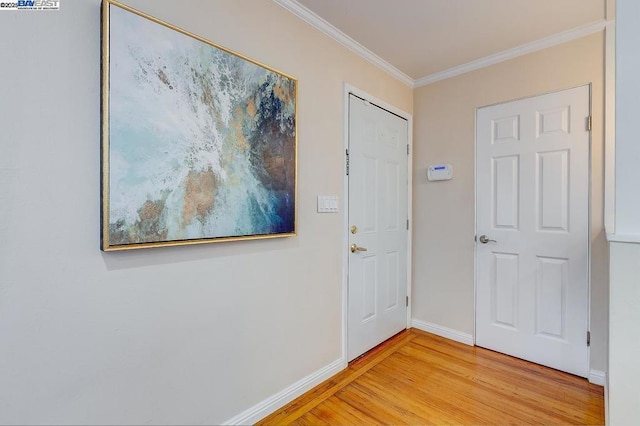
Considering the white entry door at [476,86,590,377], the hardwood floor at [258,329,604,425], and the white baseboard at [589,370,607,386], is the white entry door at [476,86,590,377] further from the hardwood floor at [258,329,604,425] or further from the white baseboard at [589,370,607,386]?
the hardwood floor at [258,329,604,425]

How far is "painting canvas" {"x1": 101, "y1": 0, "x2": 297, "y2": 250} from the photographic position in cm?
112

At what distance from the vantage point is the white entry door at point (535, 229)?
2074 mm

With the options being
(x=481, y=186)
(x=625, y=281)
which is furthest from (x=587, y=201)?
(x=625, y=281)

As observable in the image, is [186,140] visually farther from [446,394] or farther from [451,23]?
[446,394]

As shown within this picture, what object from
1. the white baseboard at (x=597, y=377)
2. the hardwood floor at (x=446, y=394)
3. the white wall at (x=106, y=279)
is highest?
the white wall at (x=106, y=279)

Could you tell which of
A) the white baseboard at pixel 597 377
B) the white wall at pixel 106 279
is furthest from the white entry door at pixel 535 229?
the white wall at pixel 106 279

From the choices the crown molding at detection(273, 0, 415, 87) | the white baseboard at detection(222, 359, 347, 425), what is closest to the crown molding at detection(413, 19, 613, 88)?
the crown molding at detection(273, 0, 415, 87)

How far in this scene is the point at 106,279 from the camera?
3.74ft

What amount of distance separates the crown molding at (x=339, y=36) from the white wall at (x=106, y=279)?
0.20ft

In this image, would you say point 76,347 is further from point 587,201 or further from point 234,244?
point 587,201

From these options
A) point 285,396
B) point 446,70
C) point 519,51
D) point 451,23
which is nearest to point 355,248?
point 285,396

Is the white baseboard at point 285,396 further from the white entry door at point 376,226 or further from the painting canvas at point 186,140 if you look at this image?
the painting canvas at point 186,140

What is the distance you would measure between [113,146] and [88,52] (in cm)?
35

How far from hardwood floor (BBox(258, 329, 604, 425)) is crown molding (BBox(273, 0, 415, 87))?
2385mm
